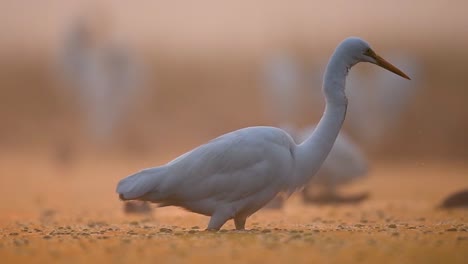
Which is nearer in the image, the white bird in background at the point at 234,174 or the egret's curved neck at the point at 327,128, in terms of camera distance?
the white bird in background at the point at 234,174

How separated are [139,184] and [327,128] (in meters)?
1.65

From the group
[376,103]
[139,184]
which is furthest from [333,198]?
[376,103]

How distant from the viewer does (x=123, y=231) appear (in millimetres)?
8305

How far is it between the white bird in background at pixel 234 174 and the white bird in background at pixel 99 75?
105ft

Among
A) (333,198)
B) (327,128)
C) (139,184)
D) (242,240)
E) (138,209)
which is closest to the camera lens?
(242,240)

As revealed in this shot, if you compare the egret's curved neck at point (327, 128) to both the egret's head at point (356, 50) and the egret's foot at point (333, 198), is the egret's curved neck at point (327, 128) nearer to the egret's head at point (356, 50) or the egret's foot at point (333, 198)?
the egret's head at point (356, 50)

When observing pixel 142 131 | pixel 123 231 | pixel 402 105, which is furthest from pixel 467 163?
pixel 123 231

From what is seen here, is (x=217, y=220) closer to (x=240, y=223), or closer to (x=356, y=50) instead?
(x=240, y=223)

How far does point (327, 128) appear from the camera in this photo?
8164 millimetres

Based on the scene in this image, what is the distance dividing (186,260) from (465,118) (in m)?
37.7

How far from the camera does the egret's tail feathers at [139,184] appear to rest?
7.75 meters

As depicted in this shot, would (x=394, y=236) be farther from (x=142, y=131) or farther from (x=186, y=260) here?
(x=142, y=131)

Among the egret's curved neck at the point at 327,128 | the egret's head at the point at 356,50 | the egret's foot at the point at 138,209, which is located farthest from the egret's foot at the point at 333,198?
the egret's curved neck at the point at 327,128

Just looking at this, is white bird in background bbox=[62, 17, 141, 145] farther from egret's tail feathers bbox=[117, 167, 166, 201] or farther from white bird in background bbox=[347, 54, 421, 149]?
egret's tail feathers bbox=[117, 167, 166, 201]
